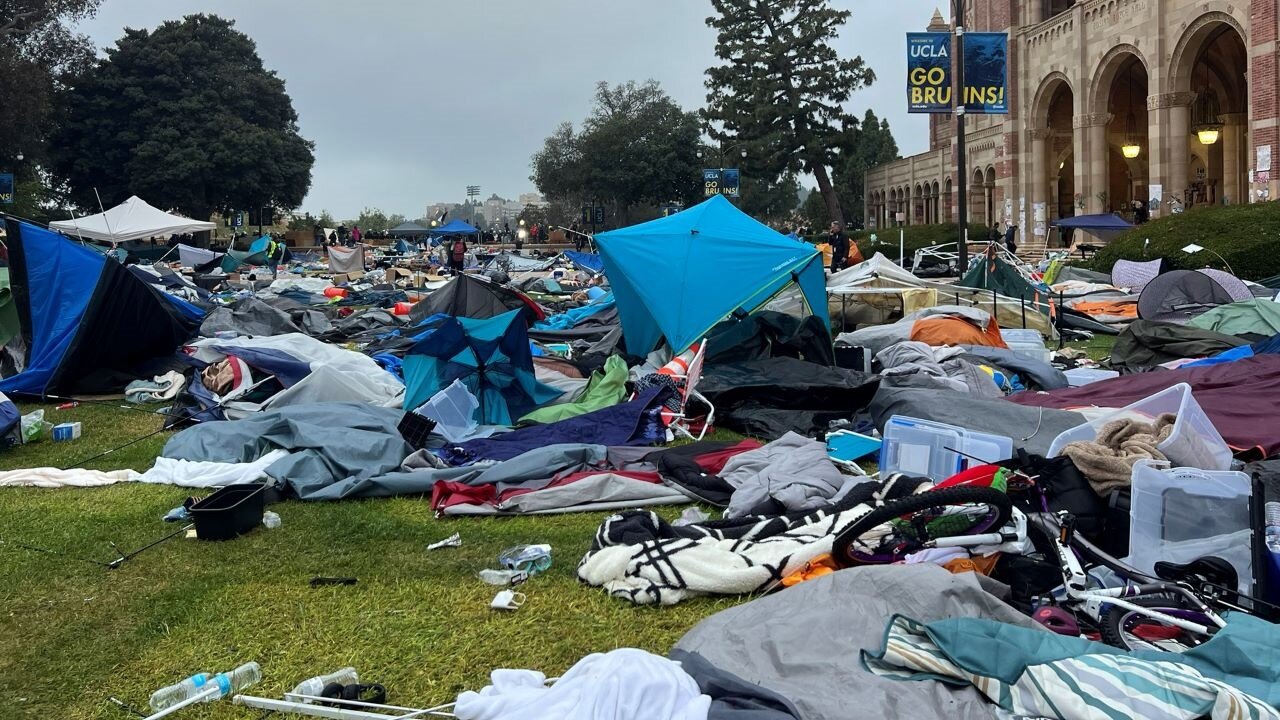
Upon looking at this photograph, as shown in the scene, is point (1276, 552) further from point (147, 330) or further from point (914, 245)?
point (914, 245)

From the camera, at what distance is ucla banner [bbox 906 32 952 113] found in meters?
17.3

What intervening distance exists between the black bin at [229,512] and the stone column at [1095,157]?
28291 millimetres

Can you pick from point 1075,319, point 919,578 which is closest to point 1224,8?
point 1075,319

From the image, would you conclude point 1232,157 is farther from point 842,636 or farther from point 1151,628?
point 842,636

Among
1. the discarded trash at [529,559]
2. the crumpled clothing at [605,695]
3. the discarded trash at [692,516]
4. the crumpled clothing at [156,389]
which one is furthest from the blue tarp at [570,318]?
the crumpled clothing at [605,695]

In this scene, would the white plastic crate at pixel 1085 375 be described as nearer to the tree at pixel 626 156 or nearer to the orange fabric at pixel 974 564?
the orange fabric at pixel 974 564

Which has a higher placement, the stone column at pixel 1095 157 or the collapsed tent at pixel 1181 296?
the stone column at pixel 1095 157

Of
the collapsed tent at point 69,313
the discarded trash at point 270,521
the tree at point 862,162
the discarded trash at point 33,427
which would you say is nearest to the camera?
the discarded trash at point 270,521

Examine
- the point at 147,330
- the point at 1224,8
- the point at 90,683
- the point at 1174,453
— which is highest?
the point at 1224,8

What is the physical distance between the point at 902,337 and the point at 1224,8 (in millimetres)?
17834

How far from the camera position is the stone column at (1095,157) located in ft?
94.1

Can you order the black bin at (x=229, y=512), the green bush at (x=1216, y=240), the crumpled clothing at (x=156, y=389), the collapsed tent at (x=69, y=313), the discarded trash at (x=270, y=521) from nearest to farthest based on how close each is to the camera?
the black bin at (x=229, y=512), the discarded trash at (x=270, y=521), the crumpled clothing at (x=156, y=389), the collapsed tent at (x=69, y=313), the green bush at (x=1216, y=240)

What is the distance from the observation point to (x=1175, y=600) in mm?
3596

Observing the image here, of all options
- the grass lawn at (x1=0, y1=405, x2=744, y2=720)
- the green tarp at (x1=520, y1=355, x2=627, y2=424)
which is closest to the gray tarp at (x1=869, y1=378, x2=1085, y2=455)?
the green tarp at (x1=520, y1=355, x2=627, y2=424)
